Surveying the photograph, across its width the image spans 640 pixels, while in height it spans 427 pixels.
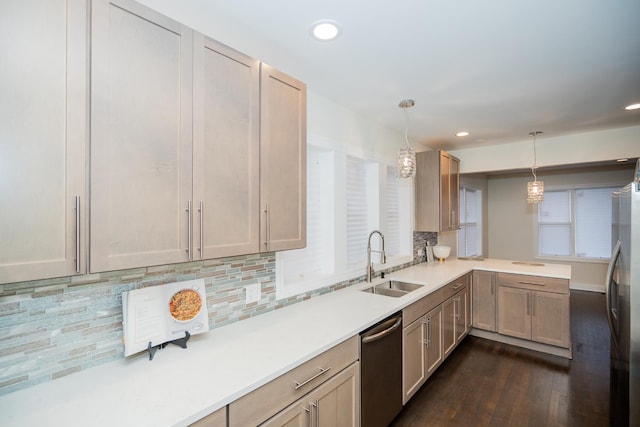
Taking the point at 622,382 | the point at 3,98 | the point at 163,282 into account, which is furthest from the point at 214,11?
the point at 622,382

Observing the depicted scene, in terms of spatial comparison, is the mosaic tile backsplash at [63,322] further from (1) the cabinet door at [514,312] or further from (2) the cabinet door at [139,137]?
(1) the cabinet door at [514,312]

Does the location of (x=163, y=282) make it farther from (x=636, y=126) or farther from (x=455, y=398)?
(x=636, y=126)

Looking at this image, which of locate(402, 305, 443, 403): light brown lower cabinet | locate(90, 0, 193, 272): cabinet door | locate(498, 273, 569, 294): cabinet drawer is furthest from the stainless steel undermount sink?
locate(90, 0, 193, 272): cabinet door

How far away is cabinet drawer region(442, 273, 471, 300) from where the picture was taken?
3.00 meters

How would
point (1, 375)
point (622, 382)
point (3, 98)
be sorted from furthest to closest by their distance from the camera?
point (622, 382) < point (1, 375) < point (3, 98)

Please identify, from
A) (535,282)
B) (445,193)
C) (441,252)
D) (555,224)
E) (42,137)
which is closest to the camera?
(42,137)

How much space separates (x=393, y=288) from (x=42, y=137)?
9.35 feet

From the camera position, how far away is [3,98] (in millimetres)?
860

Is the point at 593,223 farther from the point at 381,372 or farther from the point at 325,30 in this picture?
the point at 325,30

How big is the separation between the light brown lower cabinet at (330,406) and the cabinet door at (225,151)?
76cm

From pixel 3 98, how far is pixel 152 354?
111 cm

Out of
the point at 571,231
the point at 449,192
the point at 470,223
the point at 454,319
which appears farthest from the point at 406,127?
the point at 571,231

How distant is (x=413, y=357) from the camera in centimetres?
239

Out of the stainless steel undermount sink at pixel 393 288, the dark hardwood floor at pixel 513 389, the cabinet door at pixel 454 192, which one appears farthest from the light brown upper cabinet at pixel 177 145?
the cabinet door at pixel 454 192
